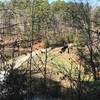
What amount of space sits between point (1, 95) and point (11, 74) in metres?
0.42

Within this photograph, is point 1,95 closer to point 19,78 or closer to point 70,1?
point 19,78

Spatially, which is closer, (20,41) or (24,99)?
(24,99)

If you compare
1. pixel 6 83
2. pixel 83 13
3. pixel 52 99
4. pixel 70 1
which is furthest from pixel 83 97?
pixel 70 1

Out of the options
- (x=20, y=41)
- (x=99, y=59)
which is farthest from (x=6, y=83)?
(x=99, y=59)

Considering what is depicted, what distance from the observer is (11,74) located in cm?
689

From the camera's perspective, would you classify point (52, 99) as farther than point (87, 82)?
Yes

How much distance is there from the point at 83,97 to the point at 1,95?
1.79 m

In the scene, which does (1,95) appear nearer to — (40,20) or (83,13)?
(40,20)

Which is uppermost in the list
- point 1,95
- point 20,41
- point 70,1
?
point 70,1

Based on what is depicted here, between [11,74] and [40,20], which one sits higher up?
[40,20]

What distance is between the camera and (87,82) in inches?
299

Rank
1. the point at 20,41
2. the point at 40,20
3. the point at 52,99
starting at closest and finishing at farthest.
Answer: the point at 20,41 → the point at 40,20 → the point at 52,99

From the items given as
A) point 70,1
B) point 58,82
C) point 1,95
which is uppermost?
point 70,1

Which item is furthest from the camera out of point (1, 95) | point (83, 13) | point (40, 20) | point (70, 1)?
point (70, 1)
